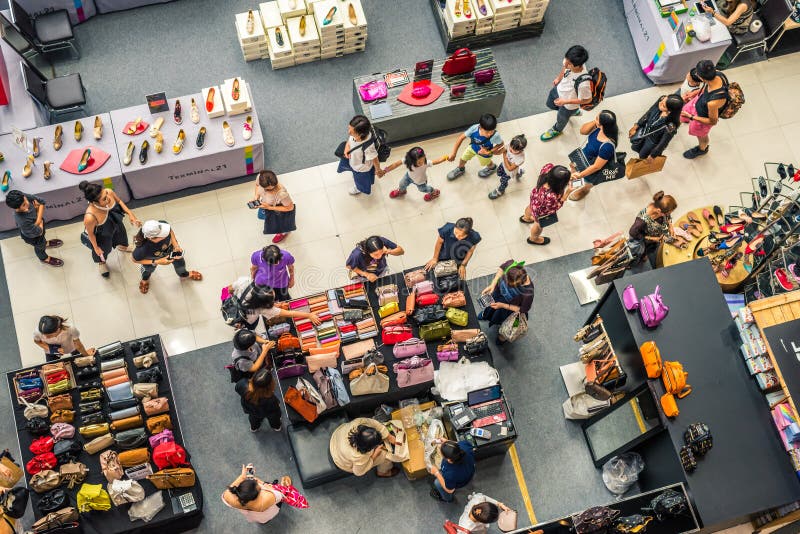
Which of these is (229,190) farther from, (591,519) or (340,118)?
(591,519)

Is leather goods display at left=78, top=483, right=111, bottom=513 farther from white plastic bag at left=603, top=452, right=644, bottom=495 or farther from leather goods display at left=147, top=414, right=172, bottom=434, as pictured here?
white plastic bag at left=603, top=452, right=644, bottom=495

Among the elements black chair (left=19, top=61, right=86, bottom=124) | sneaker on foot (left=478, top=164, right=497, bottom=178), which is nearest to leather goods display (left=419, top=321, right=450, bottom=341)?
sneaker on foot (left=478, top=164, right=497, bottom=178)

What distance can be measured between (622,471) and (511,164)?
3882 millimetres

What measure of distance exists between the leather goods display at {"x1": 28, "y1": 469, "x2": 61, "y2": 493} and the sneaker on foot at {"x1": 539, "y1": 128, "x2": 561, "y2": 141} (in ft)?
24.3

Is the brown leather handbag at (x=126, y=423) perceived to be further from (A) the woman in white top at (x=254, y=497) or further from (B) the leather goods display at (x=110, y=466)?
(A) the woman in white top at (x=254, y=497)

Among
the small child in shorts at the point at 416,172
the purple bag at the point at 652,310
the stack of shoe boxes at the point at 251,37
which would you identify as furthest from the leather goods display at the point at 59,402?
the purple bag at the point at 652,310

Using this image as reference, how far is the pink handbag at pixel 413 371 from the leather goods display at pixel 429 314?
16.7 inches

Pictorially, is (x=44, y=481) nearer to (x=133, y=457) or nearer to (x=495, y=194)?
(x=133, y=457)

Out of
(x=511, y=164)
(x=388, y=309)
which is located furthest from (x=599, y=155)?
(x=388, y=309)

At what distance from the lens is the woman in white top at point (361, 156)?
9.08 metres

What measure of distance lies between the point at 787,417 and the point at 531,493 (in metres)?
2.87

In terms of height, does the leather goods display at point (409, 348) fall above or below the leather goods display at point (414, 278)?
below

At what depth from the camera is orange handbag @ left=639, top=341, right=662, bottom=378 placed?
7.78 meters

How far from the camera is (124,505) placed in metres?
8.19
